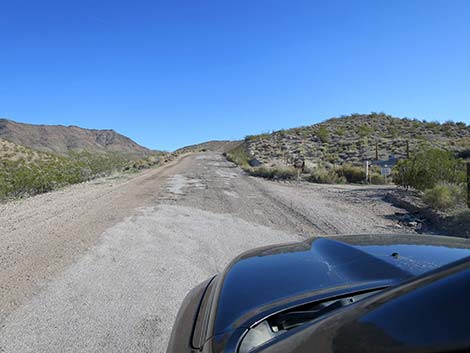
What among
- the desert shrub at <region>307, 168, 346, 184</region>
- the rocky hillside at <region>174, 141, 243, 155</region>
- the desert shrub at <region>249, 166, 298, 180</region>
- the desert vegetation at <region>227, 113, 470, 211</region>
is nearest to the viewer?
the desert vegetation at <region>227, 113, 470, 211</region>

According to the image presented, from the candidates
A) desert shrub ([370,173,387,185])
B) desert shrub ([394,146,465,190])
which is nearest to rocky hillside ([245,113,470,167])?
desert shrub ([370,173,387,185])

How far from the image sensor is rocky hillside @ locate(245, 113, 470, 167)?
114 ft

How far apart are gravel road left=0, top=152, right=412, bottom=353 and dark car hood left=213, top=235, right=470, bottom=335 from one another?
1.52 m

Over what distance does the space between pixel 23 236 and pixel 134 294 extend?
3.98 meters

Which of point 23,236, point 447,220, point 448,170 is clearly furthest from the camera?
point 448,170

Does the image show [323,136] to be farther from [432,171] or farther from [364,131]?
[432,171]

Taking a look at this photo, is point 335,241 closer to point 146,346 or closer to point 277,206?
point 146,346

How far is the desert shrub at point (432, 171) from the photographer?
12344 millimetres

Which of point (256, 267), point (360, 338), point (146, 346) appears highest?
point (360, 338)

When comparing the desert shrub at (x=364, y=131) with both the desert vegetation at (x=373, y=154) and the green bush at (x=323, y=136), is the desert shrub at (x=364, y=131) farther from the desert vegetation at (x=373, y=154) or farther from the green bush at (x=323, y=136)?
the green bush at (x=323, y=136)

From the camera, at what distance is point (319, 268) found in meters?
2.42

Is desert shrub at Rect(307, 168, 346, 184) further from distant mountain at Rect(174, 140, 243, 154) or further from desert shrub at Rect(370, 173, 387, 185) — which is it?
distant mountain at Rect(174, 140, 243, 154)

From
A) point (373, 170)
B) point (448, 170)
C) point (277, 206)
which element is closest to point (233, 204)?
point (277, 206)

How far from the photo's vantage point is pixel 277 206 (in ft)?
36.3
